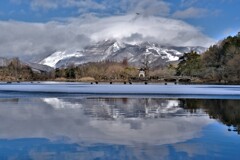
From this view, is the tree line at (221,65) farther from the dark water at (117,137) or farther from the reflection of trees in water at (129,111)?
the dark water at (117,137)

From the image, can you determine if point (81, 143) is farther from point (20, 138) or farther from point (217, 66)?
point (217, 66)

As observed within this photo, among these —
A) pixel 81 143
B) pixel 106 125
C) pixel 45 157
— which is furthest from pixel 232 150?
pixel 106 125

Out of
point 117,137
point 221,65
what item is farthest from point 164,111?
point 221,65

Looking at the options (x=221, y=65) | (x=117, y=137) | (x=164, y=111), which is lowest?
(x=117, y=137)

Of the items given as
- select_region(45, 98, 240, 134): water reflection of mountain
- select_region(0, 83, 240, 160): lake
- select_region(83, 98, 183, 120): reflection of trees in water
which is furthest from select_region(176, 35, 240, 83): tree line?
select_region(0, 83, 240, 160): lake

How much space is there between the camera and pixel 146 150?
11312mm

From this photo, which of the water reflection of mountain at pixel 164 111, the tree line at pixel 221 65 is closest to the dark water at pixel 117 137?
the water reflection of mountain at pixel 164 111

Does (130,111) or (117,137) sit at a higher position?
(130,111)

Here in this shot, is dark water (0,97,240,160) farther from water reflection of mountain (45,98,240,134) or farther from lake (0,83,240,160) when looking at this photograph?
water reflection of mountain (45,98,240,134)

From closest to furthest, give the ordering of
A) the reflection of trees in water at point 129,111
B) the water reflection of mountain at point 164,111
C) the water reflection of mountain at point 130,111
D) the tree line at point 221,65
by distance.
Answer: the water reflection of mountain at point 164,111
the water reflection of mountain at point 130,111
the reflection of trees in water at point 129,111
the tree line at point 221,65

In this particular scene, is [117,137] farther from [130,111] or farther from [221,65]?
[221,65]

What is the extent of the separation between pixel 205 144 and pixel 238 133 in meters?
2.89

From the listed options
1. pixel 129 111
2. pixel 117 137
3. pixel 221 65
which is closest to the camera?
pixel 117 137

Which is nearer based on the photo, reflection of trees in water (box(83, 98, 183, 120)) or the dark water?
the dark water
